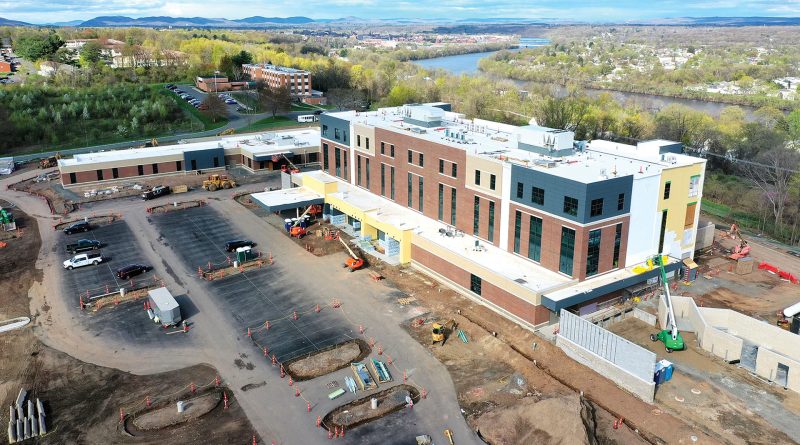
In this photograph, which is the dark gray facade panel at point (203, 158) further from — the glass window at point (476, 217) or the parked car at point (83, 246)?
the glass window at point (476, 217)

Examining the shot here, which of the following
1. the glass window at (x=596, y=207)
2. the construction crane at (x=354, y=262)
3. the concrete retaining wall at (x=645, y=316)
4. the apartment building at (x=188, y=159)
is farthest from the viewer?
the apartment building at (x=188, y=159)

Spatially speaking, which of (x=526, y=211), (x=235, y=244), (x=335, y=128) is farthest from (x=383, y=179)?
(x=526, y=211)

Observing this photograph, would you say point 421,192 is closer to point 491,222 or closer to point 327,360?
point 491,222

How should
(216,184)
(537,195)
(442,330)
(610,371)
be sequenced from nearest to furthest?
(610,371), (442,330), (537,195), (216,184)

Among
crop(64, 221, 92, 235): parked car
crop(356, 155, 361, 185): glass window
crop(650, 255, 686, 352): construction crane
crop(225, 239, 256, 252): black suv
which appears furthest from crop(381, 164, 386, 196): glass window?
crop(64, 221, 92, 235): parked car

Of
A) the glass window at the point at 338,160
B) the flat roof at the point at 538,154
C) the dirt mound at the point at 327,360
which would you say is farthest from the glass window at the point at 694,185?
the glass window at the point at 338,160

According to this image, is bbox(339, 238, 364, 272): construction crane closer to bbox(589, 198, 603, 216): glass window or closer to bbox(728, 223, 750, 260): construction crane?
bbox(589, 198, 603, 216): glass window

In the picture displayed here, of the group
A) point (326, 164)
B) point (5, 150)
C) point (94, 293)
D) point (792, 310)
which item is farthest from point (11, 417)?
point (5, 150)
